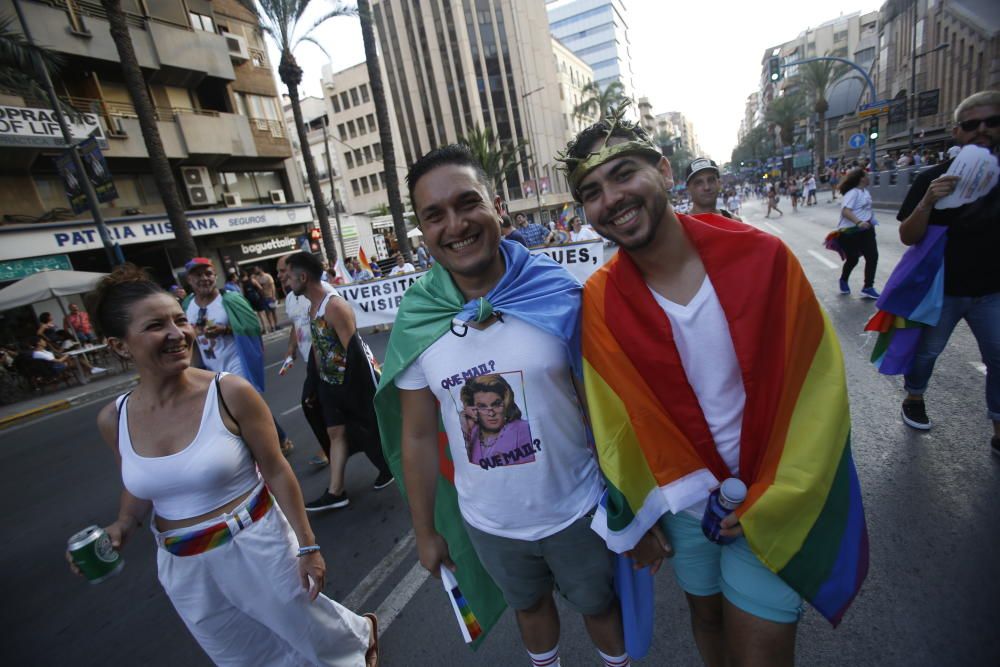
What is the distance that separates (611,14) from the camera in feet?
270

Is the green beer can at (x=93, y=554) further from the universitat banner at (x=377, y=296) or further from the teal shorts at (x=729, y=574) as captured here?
the universitat banner at (x=377, y=296)

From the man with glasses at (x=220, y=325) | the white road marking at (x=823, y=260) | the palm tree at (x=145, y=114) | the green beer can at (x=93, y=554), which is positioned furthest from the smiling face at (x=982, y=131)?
the palm tree at (x=145, y=114)

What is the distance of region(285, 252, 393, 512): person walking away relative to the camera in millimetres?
3904

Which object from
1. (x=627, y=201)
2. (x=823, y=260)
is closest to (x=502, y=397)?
(x=627, y=201)

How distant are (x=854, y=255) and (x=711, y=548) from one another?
24.6 feet

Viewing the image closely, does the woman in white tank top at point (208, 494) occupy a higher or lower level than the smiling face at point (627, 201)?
lower

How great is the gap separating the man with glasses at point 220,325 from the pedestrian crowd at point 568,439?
8.37 ft

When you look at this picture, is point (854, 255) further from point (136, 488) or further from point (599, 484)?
point (136, 488)

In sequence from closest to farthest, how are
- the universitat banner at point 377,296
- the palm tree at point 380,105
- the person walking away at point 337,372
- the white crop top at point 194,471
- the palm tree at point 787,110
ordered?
the white crop top at point 194,471
the person walking away at point 337,372
the universitat banner at point 377,296
the palm tree at point 380,105
the palm tree at point 787,110

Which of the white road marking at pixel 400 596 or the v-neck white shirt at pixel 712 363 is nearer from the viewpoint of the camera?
the v-neck white shirt at pixel 712 363

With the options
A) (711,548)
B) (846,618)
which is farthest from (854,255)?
(711,548)

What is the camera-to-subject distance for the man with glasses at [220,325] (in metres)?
4.46

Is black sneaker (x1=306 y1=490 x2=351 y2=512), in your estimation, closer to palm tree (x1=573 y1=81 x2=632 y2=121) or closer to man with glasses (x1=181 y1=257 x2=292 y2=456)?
man with glasses (x1=181 y1=257 x2=292 y2=456)

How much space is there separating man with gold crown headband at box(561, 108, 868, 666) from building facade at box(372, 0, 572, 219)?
1902 inches
